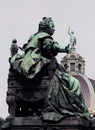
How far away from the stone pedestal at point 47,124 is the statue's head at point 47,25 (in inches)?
118

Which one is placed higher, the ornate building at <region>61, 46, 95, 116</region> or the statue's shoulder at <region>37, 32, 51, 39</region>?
the statue's shoulder at <region>37, 32, 51, 39</region>

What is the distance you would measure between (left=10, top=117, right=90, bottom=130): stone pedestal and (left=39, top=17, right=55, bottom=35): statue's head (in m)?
3.01

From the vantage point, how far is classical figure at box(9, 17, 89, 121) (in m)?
17.8

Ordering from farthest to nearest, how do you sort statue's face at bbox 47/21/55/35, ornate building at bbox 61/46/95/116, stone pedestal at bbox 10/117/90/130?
ornate building at bbox 61/46/95/116 → statue's face at bbox 47/21/55/35 → stone pedestal at bbox 10/117/90/130

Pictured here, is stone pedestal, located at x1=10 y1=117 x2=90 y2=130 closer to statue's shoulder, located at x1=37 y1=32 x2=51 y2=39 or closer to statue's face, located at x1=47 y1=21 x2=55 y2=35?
statue's shoulder, located at x1=37 y1=32 x2=51 y2=39

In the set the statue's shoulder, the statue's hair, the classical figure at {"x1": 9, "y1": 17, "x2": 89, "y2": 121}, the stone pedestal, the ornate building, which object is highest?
Result: the statue's hair

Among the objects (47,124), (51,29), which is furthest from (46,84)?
(51,29)

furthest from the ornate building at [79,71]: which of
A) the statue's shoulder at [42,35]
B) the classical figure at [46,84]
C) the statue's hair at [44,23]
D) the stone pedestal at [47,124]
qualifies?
the stone pedestal at [47,124]

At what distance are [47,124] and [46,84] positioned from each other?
1329 millimetres

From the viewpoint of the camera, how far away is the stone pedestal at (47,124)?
17.3 metres

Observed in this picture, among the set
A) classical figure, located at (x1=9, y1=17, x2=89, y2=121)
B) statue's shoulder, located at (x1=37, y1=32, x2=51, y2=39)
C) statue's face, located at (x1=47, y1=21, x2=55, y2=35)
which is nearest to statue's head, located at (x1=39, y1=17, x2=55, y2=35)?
statue's face, located at (x1=47, y1=21, x2=55, y2=35)

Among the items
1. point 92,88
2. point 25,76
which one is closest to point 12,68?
point 25,76

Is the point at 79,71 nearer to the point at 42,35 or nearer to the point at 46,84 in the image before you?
the point at 42,35

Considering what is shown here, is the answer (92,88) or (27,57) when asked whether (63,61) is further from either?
(27,57)
